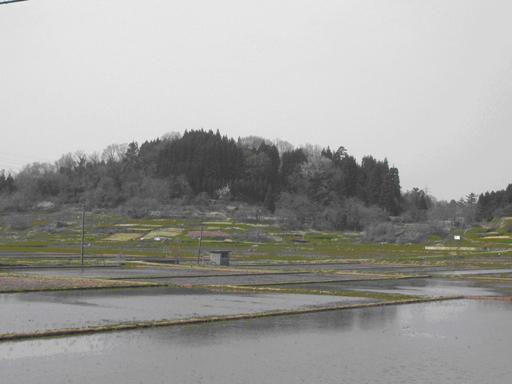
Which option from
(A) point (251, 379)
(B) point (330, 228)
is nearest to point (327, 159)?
(B) point (330, 228)

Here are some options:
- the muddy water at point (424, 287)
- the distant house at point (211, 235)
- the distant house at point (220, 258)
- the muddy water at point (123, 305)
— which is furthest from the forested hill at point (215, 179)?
the muddy water at point (123, 305)

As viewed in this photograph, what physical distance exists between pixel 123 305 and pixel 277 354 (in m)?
9.72

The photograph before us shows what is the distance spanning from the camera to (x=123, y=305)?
2248 centimetres

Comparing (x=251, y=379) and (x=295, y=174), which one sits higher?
(x=295, y=174)

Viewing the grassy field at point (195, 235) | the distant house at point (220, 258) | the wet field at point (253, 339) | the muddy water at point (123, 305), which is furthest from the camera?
the grassy field at point (195, 235)

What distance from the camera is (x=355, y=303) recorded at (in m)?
24.6

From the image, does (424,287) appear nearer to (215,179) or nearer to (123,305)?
(123,305)

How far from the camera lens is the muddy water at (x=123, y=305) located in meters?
18.2

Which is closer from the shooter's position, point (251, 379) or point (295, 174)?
point (251, 379)

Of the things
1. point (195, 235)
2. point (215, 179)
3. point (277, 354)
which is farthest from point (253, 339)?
point (215, 179)

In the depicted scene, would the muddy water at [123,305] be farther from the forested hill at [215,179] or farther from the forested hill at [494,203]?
the forested hill at [494,203]

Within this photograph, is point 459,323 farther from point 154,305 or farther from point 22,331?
point 22,331

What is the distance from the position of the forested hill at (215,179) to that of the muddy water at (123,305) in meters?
142

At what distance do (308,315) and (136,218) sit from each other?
431ft
